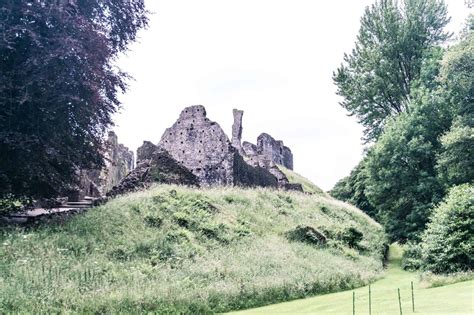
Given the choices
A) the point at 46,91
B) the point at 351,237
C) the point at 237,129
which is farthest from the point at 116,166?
the point at 46,91

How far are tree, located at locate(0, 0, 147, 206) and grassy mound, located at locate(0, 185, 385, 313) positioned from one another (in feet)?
5.51

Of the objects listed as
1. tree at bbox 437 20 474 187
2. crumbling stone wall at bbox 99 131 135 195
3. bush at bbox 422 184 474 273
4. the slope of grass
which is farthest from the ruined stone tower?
bush at bbox 422 184 474 273

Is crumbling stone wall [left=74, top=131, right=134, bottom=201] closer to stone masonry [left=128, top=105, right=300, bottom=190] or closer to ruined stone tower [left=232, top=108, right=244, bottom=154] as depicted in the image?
stone masonry [left=128, top=105, right=300, bottom=190]

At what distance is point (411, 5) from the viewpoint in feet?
111

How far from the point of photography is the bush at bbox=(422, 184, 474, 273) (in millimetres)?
16281

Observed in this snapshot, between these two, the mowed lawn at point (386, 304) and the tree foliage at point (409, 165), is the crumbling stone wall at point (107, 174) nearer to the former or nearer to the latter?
the mowed lawn at point (386, 304)

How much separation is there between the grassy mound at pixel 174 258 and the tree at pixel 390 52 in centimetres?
1489

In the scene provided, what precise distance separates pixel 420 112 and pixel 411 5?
35.0 feet

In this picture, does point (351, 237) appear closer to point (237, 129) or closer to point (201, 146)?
point (201, 146)

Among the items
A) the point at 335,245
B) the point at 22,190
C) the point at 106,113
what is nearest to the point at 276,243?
the point at 335,245

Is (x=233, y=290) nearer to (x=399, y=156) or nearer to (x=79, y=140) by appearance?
(x=79, y=140)

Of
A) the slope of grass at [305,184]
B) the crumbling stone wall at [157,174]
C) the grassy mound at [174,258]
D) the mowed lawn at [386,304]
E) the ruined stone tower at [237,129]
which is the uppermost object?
the ruined stone tower at [237,129]

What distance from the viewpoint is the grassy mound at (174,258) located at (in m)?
10.9

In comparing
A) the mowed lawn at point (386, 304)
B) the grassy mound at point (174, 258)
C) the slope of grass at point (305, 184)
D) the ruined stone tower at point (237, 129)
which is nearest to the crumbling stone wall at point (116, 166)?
the grassy mound at point (174, 258)
